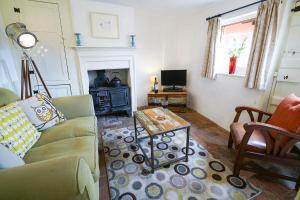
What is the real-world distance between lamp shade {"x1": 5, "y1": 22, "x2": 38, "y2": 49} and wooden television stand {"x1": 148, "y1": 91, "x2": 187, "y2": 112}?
221 cm

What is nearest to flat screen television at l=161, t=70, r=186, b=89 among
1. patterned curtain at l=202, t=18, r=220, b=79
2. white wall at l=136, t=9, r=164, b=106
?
white wall at l=136, t=9, r=164, b=106

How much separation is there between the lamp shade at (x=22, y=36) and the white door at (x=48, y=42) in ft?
1.28

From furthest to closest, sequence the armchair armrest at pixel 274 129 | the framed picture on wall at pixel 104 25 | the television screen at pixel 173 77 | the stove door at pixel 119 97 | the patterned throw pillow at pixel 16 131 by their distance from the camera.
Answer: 1. the television screen at pixel 173 77
2. the stove door at pixel 119 97
3. the framed picture on wall at pixel 104 25
4. the armchair armrest at pixel 274 129
5. the patterned throw pillow at pixel 16 131

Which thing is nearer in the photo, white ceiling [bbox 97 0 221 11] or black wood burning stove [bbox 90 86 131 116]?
white ceiling [bbox 97 0 221 11]

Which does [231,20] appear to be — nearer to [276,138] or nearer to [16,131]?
[276,138]

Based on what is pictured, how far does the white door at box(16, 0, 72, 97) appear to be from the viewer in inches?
90.9

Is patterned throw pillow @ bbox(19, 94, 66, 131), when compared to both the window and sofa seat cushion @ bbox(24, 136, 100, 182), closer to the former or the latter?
sofa seat cushion @ bbox(24, 136, 100, 182)

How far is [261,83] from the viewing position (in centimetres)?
188

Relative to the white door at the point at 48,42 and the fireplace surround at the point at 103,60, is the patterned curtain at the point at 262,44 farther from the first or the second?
the white door at the point at 48,42

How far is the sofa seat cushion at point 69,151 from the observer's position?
1.14 meters

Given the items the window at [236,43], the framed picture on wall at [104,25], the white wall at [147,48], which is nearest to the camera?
the window at [236,43]

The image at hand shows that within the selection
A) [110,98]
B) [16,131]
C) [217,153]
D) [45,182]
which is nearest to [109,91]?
[110,98]

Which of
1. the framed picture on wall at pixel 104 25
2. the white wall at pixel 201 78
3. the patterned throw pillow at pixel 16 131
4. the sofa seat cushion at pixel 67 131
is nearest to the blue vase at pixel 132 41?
the framed picture on wall at pixel 104 25

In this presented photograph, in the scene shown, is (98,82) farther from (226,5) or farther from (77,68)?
(226,5)
